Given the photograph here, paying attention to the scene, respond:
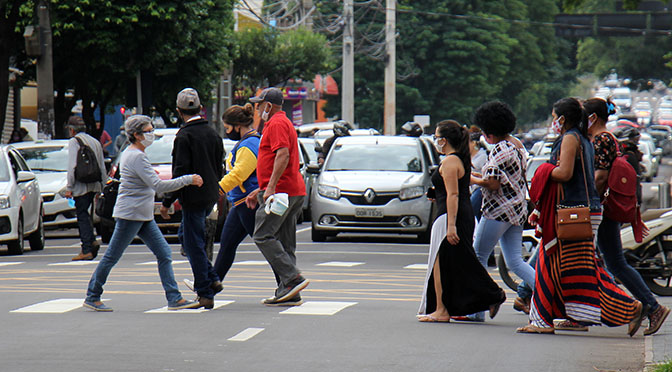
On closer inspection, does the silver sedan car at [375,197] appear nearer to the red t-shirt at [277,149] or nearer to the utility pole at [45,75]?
the utility pole at [45,75]

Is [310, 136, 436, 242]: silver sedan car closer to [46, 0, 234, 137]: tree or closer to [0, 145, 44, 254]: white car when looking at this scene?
[0, 145, 44, 254]: white car

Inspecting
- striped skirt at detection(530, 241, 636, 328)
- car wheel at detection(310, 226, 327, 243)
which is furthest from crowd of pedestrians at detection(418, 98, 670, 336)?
car wheel at detection(310, 226, 327, 243)

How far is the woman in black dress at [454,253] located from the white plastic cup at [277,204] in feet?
4.15

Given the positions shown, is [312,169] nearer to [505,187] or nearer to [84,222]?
[84,222]

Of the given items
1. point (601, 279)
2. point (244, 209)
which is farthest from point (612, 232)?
point (244, 209)

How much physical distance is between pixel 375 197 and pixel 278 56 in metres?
30.4

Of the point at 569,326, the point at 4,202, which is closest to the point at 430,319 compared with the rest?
the point at 569,326

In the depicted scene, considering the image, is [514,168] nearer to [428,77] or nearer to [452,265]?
[452,265]

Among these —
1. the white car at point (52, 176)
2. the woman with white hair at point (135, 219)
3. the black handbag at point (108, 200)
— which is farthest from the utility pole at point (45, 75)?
the woman with white hair at point (135, 219)

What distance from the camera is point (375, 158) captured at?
20000 millimetres

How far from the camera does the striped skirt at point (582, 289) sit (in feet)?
29.1

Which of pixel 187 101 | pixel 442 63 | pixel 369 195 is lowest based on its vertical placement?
pixel 369 195

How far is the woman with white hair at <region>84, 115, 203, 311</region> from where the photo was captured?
10406 mm

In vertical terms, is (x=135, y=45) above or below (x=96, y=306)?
above
